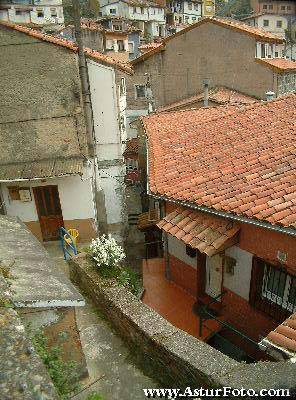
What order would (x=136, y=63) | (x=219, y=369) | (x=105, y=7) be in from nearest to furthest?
1. (x=219, y=369)
2. (x=136, y=63)
3. (x=105, y=7)

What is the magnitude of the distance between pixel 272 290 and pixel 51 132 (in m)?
9.19

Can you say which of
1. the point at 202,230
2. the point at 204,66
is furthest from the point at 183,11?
the point at 202,230

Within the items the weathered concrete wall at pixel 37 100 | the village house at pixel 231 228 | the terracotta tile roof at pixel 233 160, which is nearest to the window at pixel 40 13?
the weathered concrete wall at pixel 37 100

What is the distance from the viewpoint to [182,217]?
7.82 meters

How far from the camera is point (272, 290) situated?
7055 mm

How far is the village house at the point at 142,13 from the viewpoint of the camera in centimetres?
5397

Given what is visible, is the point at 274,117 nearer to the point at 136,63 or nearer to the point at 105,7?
the point at 136,63

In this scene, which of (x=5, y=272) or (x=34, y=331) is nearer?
(x=34, y=331)

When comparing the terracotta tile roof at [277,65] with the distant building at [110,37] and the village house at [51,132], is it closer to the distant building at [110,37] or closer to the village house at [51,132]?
the village house at [51,132]

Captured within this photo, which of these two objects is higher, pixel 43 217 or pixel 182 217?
pixel 182 217

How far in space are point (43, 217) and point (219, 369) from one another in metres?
10.7

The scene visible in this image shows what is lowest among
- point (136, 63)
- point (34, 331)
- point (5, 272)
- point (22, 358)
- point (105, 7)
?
point (34, 331)

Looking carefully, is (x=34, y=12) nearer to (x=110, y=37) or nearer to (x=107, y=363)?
(x=110, y=37)

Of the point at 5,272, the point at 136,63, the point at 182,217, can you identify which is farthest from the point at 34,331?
the point at 136,63
